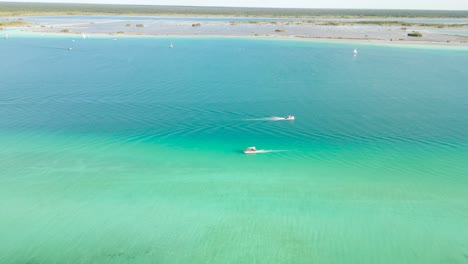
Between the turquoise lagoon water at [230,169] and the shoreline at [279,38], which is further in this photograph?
the shoreline at [279,38]

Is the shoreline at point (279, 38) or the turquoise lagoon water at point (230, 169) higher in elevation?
the shoreline at point (279, 38)

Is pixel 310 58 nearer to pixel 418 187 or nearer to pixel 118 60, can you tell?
pixel 118 60

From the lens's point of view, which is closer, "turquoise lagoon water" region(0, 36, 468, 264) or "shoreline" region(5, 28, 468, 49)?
"turquoise lagoon water" region(0, 36, 468, 264)

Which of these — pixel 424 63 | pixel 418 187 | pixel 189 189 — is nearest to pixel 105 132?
pixel 189 189

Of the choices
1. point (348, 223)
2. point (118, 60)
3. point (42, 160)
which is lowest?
point (348, 223)

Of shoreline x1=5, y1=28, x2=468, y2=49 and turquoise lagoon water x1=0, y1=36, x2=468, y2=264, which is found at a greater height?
shoreline x1=5, y1=28, x2=468, y2=49

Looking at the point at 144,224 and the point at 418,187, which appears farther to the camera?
the point at 418,187

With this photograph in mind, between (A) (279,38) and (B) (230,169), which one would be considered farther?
(A) (279,38)

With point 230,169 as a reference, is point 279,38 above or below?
above
